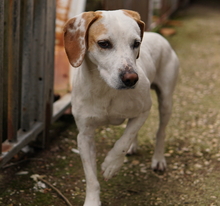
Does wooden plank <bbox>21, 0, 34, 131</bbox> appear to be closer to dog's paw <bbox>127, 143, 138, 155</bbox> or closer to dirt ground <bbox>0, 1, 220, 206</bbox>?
dirt ground <bbox>0, 1, 220, 206</bbox>

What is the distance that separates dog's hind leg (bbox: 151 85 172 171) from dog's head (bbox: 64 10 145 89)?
1230 mm

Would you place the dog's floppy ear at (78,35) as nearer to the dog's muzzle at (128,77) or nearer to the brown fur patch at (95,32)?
the brown fur patch at (95,32)

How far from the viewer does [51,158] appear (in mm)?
4254

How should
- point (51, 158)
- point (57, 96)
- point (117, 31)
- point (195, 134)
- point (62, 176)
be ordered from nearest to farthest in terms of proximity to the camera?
point (117, 31) → point (62, 176) → point (51, 158) → point (195, 134) → point (57, 96)

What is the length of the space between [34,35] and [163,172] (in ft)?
5.78

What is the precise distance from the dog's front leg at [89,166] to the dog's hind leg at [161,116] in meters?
1.01

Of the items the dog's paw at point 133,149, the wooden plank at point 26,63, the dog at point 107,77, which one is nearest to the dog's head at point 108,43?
the dog at point 107,77

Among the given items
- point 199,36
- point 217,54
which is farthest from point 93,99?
point 199,36

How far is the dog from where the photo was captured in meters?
2.69

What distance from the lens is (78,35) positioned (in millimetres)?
2785

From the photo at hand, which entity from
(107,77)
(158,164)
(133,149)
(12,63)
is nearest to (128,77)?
(107,77)

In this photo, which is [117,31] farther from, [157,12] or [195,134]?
[157,12]

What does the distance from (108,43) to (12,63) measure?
3.70 ft

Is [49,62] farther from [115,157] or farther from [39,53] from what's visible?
[115,157]
